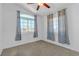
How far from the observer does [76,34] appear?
11.5 feet

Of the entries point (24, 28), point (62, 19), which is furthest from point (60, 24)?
Result: point (24, 28)

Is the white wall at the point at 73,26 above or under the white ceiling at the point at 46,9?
under

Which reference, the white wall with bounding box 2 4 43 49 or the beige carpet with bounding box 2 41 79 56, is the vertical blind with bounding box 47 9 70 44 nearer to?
the beige carpet with bounding box 2 41 79 56

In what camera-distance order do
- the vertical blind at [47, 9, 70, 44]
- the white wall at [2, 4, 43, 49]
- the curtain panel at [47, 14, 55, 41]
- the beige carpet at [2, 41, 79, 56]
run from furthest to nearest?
the vertical blind at [47, 9, 70, 44]
the curtain panel at [47, 14, 55, 41]
the white wall at [2, 4, 43, 49]
the beige carpet at [2, 41, 79, 56]

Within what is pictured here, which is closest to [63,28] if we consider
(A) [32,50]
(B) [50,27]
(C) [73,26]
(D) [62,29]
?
(D) [62,29]

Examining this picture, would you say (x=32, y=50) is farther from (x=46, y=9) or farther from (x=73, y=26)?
(x=73, y=26)

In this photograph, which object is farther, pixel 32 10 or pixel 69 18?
pixel 69 18

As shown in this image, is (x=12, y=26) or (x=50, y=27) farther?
(x=50, y=27)

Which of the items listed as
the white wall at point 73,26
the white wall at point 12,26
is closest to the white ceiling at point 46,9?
the white wall at point 12,26

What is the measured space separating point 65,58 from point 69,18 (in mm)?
1766

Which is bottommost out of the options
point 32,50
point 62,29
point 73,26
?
point 32,50

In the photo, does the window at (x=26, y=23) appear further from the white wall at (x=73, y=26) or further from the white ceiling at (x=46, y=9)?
the white wall at (x=73, y=26)

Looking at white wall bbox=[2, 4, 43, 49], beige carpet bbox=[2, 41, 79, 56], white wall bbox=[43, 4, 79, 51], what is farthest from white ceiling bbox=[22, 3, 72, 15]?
→ beige carpet bbox=[2, 41, 79, 56]

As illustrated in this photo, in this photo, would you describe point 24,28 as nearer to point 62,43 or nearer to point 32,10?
point 32,10
